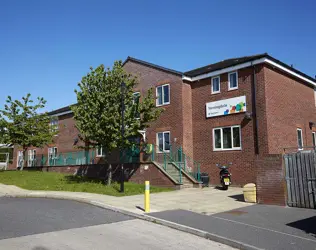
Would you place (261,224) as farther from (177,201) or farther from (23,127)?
(23,127)

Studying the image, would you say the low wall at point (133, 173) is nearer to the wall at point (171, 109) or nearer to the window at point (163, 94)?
the wall at point (171, 109)

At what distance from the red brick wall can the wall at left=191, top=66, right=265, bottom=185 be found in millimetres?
675

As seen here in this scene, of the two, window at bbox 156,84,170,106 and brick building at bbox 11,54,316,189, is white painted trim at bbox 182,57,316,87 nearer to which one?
brick building at bbox 11,54,316,189

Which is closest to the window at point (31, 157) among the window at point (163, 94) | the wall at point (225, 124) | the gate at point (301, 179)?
the window at point (163, 94)

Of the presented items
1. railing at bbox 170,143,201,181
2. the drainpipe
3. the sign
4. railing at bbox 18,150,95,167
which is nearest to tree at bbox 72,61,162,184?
railing at bbox 170,143,201,181

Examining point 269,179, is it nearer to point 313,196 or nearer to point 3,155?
point 313,196

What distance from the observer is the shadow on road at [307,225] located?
8.01 m

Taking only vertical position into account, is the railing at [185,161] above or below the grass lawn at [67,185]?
above

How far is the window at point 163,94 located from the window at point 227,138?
13.7 ft

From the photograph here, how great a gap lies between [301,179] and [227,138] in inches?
317

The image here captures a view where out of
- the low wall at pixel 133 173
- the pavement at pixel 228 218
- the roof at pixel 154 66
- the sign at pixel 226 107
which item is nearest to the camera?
the pavement at pixel 228 218

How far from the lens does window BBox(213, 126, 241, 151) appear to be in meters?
18.6

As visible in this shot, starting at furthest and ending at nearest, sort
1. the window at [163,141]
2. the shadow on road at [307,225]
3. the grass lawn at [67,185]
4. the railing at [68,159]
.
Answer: the railing at [68,159] < the window at [163,141] < the grass lawn at [67,185] < the shadow on road at [307,225]

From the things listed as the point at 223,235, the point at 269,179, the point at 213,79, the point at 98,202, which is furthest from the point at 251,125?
the point at 223,235
